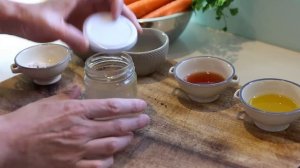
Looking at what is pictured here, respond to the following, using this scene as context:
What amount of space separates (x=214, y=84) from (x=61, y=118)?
0.31 m

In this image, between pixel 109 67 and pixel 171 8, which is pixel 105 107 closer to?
pixel 109 67

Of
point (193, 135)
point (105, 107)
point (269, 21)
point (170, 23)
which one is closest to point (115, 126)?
point (105, 107)

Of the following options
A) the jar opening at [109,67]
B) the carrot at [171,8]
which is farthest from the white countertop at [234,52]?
the jar opening at [109,67]

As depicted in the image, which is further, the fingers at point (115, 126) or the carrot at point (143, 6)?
the carrot at point (143, 6)

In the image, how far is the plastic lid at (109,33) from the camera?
0.83 metres

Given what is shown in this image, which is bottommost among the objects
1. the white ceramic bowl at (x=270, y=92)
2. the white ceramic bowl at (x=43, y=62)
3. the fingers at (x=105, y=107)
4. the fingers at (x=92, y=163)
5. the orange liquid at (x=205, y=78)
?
the fingers at (x=92, y=163)

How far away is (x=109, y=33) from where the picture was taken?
850mm

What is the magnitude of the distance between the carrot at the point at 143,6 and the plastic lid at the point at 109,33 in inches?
9.4

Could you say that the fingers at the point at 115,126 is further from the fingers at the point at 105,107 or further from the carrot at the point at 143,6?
the carrot at the point at 143,6

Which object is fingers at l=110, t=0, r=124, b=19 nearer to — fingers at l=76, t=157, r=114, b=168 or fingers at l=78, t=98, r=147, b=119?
fingers at l=78, t=98, r=147, b=119

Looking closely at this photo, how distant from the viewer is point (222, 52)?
117cm

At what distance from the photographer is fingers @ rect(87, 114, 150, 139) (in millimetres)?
767

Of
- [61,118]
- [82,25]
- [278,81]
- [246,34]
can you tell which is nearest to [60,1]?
[82,25]

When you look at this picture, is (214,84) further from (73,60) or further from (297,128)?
(73,60)
